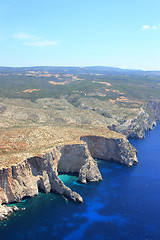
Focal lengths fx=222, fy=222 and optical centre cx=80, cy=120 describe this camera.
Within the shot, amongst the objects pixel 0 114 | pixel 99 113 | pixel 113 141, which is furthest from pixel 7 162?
pixel 99 113

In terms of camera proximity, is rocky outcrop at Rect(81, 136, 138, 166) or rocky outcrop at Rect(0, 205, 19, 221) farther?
rocky outcrop at Rect(81, 136, 138, 166)

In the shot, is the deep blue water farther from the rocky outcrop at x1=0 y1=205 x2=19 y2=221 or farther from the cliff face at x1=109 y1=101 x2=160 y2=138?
the cliff face at x1=109 y1=101 x2=160 y2=138

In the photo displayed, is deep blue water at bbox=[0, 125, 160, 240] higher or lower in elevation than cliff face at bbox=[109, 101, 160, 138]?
Result: lower

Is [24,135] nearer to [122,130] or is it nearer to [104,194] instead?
[104,194]

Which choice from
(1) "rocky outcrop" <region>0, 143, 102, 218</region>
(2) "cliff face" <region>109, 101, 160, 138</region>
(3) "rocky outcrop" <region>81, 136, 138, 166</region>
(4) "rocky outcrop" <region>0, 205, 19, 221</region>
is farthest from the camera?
(2) "cliff face" <region>109, 101, 160, 138</region>

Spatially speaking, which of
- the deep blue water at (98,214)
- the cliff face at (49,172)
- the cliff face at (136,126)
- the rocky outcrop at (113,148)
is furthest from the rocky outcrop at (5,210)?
the cliff face at (136,126)

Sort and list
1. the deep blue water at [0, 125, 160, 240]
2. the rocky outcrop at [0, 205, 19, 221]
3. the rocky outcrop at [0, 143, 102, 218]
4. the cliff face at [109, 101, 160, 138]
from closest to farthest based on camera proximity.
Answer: the deep blue water at [0, 125, 160, 240]
the rocky outcrop at [0, 205, 19, 221]
the rocky outcrop at [0, 143, 102, 218]
the cliff face at [109, 101, 160, 138]

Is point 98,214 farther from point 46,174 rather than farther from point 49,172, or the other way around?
point 46,174

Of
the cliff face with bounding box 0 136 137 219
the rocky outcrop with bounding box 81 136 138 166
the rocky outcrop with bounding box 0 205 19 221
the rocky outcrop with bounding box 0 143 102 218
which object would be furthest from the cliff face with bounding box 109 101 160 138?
the rocky outcrop with bounding box 0 205 19 221
